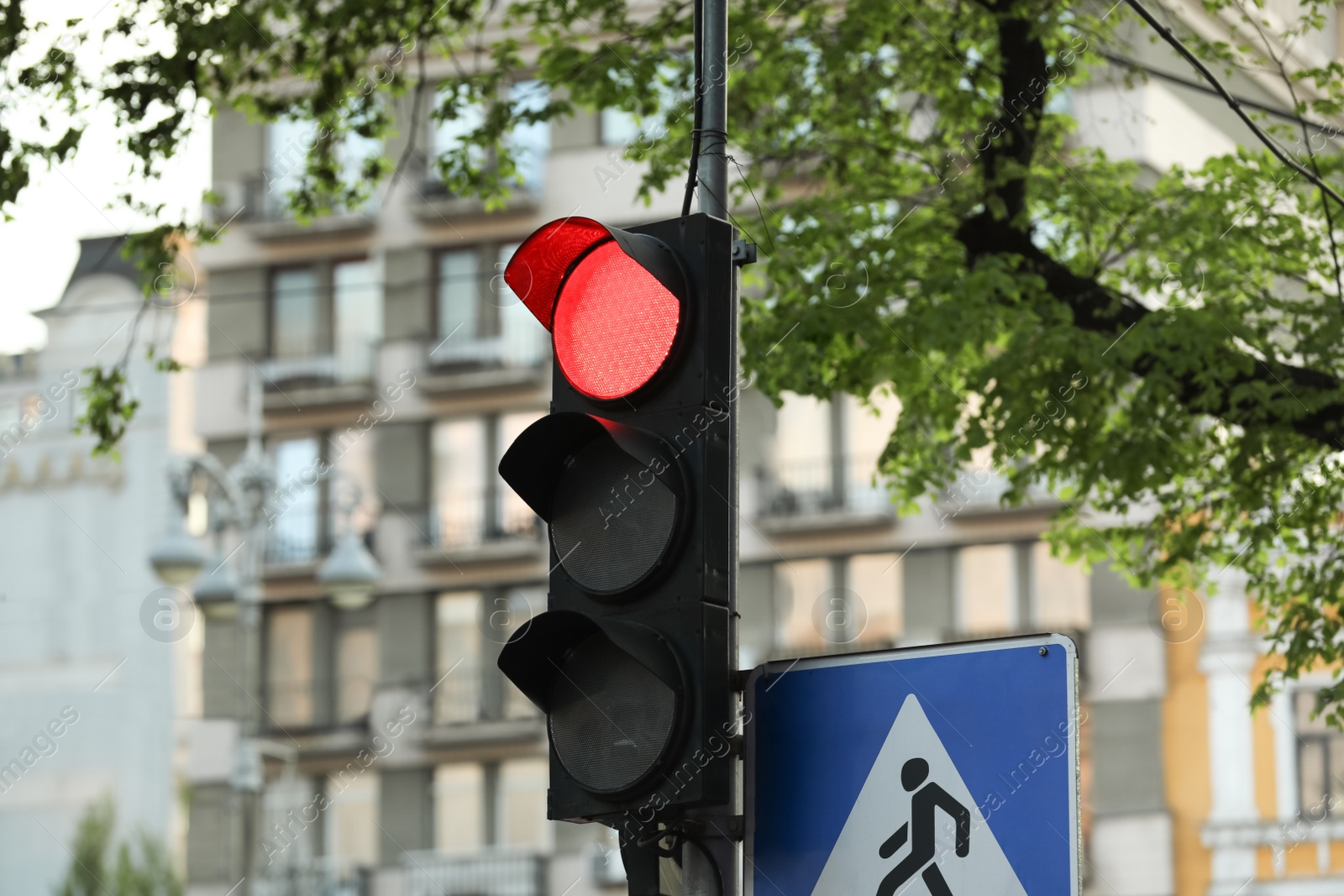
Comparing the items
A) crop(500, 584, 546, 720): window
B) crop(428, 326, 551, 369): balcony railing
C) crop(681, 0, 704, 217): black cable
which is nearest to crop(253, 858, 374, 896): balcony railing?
crop(500, 584, 546, 720): window

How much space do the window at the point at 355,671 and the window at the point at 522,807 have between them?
9.53 ft

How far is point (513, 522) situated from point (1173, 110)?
12.6 meters

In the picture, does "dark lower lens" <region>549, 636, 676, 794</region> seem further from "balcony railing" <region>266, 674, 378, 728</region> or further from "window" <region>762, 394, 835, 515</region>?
"balcony railing" <region>266, 674, 378, 728</region>

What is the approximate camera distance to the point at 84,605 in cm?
3488

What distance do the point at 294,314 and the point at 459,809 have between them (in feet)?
31.6

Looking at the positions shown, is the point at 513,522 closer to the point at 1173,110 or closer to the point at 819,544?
the point at 819,544

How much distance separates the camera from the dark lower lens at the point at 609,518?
12.9 ft

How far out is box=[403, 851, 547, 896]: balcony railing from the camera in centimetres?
2959

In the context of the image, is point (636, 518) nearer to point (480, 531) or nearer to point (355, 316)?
point (480, 531)

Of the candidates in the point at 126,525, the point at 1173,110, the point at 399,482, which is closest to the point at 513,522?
the point at 399,482

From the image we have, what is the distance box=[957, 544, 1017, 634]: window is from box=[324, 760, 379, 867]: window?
33.6 ft

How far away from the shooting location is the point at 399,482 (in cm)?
3244

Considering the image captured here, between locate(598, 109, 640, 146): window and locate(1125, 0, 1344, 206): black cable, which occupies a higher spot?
locate(598, 109, 640, 146): window

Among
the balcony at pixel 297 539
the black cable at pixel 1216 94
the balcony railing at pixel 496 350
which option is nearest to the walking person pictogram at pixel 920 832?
the black cable at pixel 1216 94
